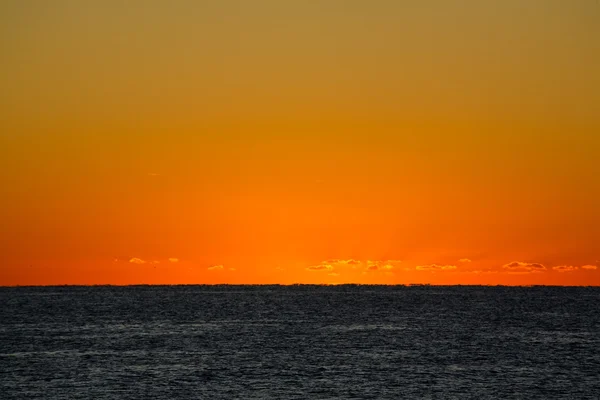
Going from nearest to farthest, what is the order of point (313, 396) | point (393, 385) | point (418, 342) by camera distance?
point (313, 396) → point (393, 385) → point (418, 342)

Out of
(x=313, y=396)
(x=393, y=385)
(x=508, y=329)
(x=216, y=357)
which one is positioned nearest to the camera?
(x=313, y=396)

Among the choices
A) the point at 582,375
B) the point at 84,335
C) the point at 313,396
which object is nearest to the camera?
the point at 313,396

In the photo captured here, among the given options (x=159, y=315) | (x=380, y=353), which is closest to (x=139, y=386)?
(x=380, y=353)

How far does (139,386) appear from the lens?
67.6m

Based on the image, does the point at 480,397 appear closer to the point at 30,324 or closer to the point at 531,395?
the point at 531,395

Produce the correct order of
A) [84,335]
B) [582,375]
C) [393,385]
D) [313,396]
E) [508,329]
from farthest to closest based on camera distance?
[508,329] → [84,335] → [582,375] → [393,385] → [313,396]

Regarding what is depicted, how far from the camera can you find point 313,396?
210 ft

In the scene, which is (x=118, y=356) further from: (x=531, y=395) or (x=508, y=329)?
(x=508, y=329)

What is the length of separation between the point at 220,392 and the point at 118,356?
2572cm

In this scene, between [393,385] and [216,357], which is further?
[216,357]

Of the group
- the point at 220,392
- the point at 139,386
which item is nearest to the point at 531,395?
the point at 220,392

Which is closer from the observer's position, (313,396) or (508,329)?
(313,396)

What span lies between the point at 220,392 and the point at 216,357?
22674 mm

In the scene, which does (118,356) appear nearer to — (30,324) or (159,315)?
(30,324)
